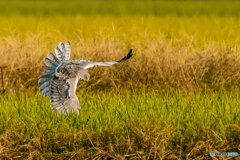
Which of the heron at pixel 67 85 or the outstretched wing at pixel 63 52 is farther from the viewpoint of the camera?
the outstretched wing at pixel 63 52

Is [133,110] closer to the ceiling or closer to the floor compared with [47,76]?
closer to the floor

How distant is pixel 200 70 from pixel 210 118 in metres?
1.97

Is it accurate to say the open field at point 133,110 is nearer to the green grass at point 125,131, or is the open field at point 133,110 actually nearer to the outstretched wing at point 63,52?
the green grass at point 125,131

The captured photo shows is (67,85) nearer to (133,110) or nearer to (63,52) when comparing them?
(63,52)

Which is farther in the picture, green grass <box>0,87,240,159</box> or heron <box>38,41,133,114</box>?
heron <box>38,41,133,114</box>

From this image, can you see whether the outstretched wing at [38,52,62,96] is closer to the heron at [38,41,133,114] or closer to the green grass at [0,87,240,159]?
the heron at [38,41,133,114]

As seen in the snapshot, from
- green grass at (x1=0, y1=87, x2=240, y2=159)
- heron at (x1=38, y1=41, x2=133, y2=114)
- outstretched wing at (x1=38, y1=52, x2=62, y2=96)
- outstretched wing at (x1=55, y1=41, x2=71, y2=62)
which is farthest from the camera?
outstretched wing at (x1=55, y1=41, x2=71, y2=62)

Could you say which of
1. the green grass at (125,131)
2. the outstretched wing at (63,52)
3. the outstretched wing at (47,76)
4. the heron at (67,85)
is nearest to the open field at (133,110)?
the green grass at (125,131)

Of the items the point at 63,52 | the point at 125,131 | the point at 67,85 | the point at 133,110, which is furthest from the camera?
the point at 63,52

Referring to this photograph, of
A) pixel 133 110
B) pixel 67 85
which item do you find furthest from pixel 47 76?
pixel 133 110

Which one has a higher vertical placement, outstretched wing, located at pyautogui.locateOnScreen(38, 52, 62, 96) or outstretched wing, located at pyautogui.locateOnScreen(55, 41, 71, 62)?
outstretched wing, located at pyautogui.locateOnScreen(55, 41, 71, 62)

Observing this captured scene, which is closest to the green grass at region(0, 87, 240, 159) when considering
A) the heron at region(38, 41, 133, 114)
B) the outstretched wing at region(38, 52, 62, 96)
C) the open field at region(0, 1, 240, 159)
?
the open field at region(0, 1, 240, 159)

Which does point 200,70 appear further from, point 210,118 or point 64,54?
point 64,54

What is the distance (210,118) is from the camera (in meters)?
3.70
